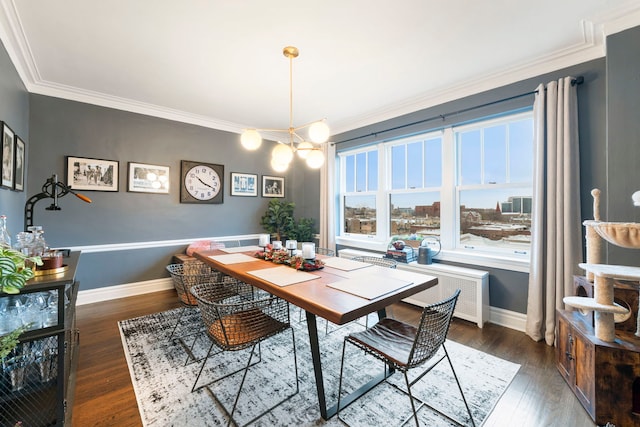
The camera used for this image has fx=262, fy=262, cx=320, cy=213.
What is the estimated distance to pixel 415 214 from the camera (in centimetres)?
382

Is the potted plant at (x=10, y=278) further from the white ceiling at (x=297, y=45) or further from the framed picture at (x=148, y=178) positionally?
the framed picture at (x=148, y=178)

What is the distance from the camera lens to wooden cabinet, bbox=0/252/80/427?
1.30m

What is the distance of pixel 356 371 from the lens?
2.06 m

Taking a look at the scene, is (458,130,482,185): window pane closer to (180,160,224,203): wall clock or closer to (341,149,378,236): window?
(341,149,378,236): window

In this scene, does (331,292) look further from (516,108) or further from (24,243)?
(516,108)

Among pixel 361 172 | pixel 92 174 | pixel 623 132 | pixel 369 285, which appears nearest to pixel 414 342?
pixel 369 285

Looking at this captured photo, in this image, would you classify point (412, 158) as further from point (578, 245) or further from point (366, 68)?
point (578, 245)

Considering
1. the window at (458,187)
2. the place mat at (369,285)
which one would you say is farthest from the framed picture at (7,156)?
the window at (458,187)

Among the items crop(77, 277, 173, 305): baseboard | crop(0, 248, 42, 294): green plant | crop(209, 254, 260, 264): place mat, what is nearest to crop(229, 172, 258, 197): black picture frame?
crop(77, 277, 173, 305): baseboard

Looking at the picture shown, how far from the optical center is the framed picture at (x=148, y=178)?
372 centimetres

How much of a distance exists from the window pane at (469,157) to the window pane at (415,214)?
0.40 metres

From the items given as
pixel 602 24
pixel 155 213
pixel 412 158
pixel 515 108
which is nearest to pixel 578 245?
pixel 515 108

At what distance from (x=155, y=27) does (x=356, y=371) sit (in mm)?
3217

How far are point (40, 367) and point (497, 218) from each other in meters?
4.09
